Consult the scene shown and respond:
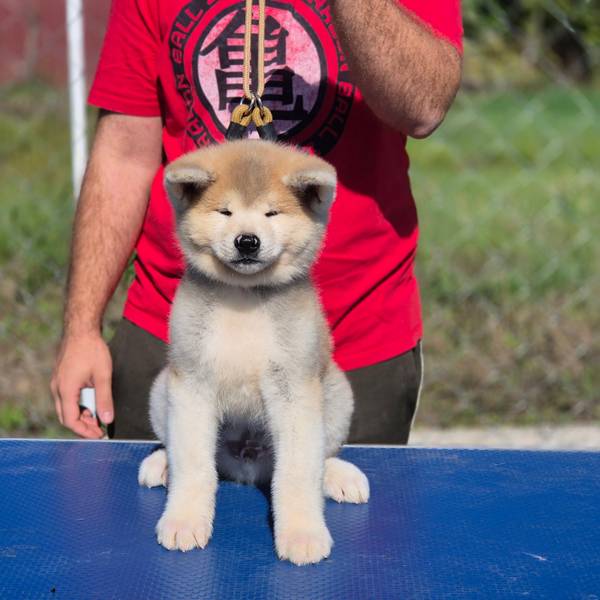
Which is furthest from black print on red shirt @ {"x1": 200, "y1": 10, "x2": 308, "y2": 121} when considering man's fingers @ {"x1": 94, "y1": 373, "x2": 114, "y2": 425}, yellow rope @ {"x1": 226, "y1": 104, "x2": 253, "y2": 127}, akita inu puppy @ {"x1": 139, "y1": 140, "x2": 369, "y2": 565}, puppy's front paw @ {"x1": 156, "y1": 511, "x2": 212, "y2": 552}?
puppy's front paw @ {"x1": 156, "y1": 511, "x2": 212, "y2": 552}

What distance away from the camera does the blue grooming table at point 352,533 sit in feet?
4.99

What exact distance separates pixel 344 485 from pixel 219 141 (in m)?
0.73

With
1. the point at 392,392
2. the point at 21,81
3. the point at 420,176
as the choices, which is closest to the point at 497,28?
the point at 420,176

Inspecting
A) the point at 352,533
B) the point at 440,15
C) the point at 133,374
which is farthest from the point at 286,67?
the point at 352,533

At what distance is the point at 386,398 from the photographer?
7.78 ft

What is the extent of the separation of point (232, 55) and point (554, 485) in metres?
1.05

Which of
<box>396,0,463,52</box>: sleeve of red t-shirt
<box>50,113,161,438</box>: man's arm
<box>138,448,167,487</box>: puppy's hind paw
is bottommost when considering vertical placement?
<box>138,448,167,487</box>: puppy's hind paw

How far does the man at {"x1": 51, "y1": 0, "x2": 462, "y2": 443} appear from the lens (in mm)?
2125

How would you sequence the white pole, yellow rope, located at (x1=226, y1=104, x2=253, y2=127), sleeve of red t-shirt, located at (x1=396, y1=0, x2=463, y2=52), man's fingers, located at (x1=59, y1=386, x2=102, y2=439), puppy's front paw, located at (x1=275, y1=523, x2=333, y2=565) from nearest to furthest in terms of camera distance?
1. puppy's front paw, located at (x1=275, y1=523, x2=333, y2=565)
2. yellow rope, located at (x1=226, y1=104, x2=253, y2=127)
3. sleeve of red t-shirt, located at (x1=396, y1=0, x2=463, y2=52)
4. man's fingers, located at (x1=59, y1=386, x2=102, y2=439)
5. the white pole

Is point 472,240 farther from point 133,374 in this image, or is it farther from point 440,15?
point 440,15

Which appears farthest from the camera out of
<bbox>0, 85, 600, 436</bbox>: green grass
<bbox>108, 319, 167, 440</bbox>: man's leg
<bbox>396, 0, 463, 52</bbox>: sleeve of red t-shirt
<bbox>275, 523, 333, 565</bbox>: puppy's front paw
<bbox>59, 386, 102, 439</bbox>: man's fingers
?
<bbox>0, 85, 600, 436</bbox>: green grass

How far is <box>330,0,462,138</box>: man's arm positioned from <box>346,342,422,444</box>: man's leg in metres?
0.57

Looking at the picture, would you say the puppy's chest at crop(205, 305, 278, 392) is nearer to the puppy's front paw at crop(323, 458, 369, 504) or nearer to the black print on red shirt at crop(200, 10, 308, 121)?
the puppy's front paw at crop(323, 458, 369, 504)

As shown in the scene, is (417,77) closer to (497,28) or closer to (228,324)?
(228,324)
